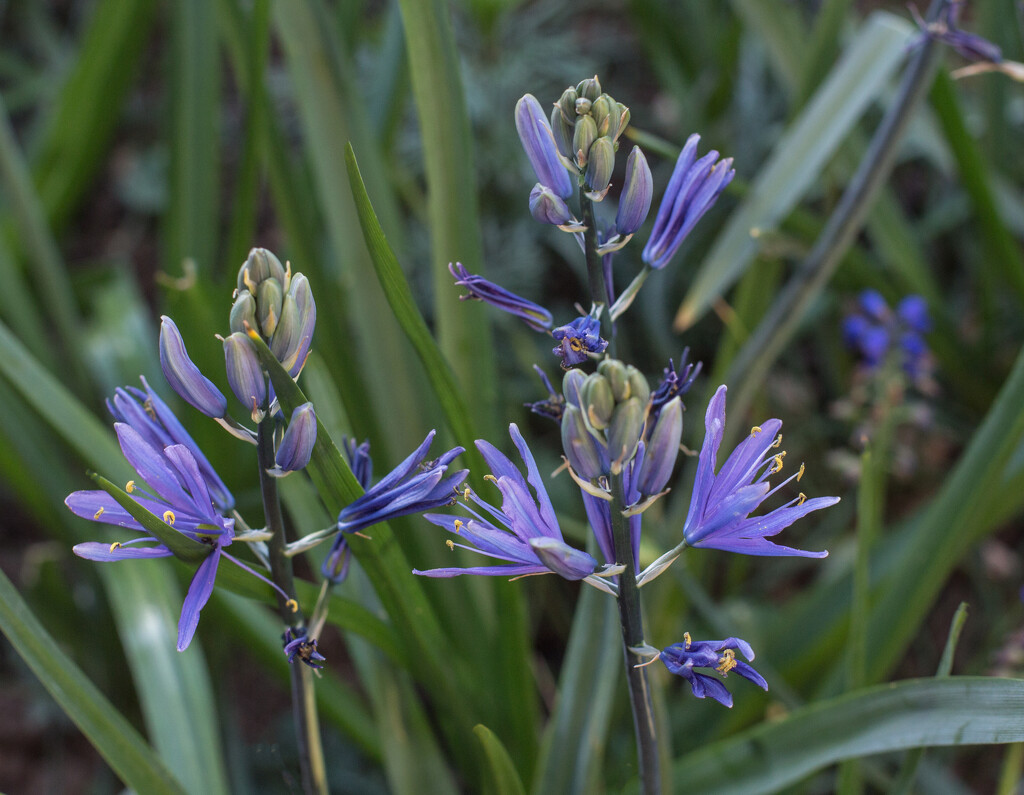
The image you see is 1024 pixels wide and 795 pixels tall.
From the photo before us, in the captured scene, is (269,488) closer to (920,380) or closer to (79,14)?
(920,380)

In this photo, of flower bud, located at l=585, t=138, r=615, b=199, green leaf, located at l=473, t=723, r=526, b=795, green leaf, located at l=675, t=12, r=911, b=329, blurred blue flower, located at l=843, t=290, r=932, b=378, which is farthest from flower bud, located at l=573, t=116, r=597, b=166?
blurred blue flower, located at l=843, t=290, r=932, b=378

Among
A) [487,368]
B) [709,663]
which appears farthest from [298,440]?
[487,368]

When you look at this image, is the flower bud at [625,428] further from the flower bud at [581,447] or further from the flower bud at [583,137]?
the flower bud at [583,137]

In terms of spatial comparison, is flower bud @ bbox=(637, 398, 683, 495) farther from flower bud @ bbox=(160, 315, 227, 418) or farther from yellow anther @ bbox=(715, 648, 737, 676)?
flower bud @ bbox=(160, 315, 227, 418)

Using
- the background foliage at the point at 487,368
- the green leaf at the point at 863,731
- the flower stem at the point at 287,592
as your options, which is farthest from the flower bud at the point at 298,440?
the green leaf at the point at 863,731

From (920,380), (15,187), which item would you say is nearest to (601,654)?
(920,380)
